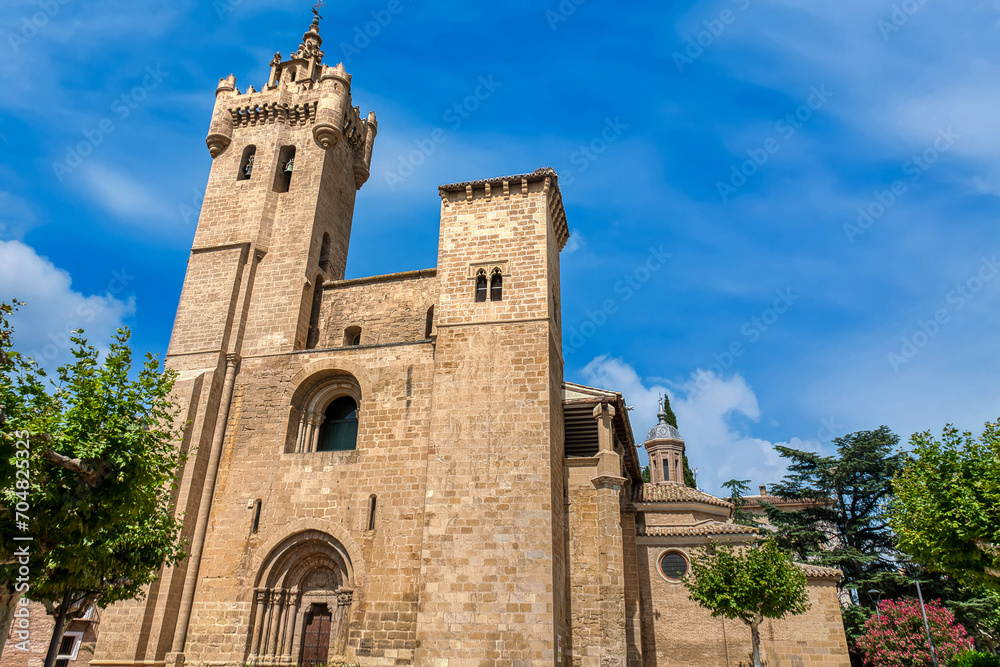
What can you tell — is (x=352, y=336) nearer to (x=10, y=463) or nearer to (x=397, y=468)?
(x=397, y=468)

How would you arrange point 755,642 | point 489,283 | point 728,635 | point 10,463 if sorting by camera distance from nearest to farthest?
1. point 10,463
2. point 755,642
3. point 489,283
4. point 728,635

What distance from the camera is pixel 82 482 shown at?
400 inches

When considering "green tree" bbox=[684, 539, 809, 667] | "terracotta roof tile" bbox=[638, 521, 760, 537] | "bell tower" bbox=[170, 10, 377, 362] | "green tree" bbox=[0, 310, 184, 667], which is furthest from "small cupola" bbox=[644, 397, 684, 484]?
"green tree" bbox=[0, 310, 184, 667]

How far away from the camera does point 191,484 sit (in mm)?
16953

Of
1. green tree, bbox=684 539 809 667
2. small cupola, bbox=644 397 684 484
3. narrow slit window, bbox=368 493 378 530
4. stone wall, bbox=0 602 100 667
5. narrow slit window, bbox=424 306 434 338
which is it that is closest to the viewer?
narrow slit window, bbox=368 493 378 530

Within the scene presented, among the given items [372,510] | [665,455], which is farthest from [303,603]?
[665,455]

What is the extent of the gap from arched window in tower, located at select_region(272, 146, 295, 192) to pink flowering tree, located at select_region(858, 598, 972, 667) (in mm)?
25051

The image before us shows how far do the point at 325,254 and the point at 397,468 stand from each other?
902cm

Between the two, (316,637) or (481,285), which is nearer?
(316,637)

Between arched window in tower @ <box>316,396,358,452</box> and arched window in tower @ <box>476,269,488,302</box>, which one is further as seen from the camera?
arched window in tower @ <box>316,396,358,452</box>

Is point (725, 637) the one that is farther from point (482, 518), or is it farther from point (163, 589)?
point (163, 589)

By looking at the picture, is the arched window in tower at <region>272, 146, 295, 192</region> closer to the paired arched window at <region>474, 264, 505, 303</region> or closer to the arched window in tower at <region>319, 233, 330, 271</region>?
the arched window in tower at <region>319, 233, 330, 271</region>

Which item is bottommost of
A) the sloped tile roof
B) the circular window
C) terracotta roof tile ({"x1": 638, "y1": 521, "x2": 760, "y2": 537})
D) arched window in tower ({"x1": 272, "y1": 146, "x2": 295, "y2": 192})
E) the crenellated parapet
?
the circular window

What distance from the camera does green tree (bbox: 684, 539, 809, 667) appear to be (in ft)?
55.7
